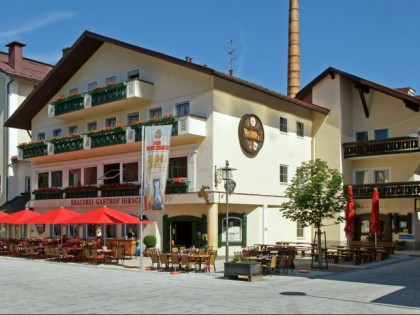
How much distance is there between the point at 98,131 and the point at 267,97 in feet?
33.6

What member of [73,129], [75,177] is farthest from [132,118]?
[75,177]

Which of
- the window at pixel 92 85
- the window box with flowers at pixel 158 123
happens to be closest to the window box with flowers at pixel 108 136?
the window box with flowers at pixel 158 123

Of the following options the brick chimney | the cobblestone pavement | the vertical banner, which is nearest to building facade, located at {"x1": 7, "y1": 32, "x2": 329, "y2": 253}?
the vertical banner

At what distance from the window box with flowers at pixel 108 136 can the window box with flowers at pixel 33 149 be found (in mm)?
5332

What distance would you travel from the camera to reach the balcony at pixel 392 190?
3222cm

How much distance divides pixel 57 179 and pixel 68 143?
4.18 m

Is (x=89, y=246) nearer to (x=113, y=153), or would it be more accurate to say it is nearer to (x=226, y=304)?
(x=113, y=153)

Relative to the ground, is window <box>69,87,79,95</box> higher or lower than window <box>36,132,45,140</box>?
higher

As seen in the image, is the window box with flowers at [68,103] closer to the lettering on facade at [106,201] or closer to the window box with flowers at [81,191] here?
the window box with flowers at [81,191]

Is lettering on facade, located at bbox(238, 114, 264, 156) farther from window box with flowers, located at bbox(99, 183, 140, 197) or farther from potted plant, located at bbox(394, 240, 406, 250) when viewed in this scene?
potted plant, located at bbox(394, 240, 406, 250)

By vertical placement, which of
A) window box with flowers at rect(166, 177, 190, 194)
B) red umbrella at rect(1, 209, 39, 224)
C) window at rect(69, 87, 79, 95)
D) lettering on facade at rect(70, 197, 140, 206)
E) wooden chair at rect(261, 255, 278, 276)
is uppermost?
window at rect(69, 87, 79, 95)

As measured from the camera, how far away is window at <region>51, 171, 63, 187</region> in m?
37.8

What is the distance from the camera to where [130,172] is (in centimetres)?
3259

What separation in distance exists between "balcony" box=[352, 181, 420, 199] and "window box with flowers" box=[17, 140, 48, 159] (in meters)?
20.8
